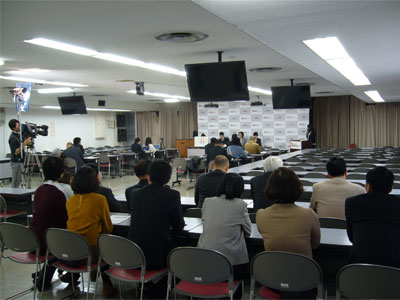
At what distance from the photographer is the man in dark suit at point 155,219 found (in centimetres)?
292

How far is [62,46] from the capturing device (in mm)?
5320

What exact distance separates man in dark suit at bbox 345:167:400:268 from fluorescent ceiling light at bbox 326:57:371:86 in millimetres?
3721

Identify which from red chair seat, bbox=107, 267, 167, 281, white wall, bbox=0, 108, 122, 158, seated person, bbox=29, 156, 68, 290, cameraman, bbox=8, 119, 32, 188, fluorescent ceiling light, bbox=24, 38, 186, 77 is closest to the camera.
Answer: red chair seat, bbox=107, 267, 167, 281

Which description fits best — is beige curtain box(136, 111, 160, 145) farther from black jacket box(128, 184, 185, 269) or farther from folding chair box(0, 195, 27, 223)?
black jacket box(128, 184, 185, 269)

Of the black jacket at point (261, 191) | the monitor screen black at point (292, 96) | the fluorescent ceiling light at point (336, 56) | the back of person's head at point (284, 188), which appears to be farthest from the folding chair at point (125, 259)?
the monitor screen black at point (292, 96)

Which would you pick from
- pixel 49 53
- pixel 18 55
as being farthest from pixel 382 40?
pixel 18 55

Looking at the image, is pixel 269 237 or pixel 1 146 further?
pixel 1 146

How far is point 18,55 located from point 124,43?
6.84 ft

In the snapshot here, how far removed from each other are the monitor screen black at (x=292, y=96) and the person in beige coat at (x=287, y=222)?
786cm

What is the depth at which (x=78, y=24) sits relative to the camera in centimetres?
A: 421

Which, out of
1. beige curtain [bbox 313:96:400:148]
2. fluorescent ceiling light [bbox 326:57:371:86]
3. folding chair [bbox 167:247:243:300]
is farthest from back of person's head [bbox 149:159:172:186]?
beige curtain [bbox 313:96:400:148]

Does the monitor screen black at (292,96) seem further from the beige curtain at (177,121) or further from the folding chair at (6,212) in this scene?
the beige curtain at (177,121)

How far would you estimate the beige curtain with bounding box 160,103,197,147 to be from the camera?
19891mm

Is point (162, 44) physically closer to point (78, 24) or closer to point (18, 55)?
point (78, 24)
